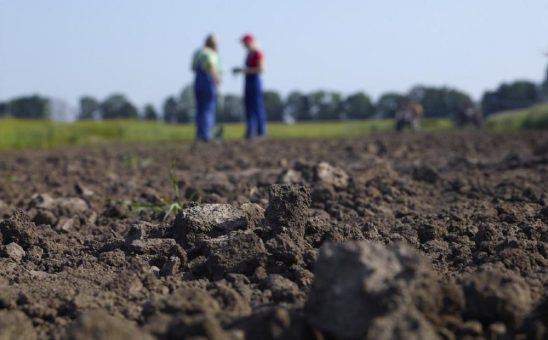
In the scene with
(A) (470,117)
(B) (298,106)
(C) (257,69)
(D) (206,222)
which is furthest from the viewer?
(B) (298,106)

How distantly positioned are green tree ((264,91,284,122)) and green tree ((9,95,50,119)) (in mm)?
21858

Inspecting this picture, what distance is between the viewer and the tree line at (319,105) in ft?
148

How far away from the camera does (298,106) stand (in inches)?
2613

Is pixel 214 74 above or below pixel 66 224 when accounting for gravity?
above

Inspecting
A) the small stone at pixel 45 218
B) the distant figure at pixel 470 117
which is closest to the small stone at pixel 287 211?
the small stone at pixel 45 218

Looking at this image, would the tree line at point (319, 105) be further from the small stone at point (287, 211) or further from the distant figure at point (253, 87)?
the small stone at point (287, 211)

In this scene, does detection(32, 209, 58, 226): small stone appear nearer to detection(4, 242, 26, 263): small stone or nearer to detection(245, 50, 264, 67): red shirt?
detection(4, 242, 26, 263): small stone

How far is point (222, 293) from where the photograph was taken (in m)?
2.04

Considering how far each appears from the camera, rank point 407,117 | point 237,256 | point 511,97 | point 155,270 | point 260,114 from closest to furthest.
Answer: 1. point 237,256
2. point 155,270
3. point 260,114
4. point 407,117
5. point 511,97

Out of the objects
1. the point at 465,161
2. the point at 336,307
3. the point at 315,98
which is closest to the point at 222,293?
the point at 336,307

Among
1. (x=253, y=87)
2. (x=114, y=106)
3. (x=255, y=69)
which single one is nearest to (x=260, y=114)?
(x=253, y=87)

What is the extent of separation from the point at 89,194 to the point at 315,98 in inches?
2343

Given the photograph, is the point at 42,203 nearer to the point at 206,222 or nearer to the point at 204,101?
the point at 206,222

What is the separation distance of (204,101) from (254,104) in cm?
151
